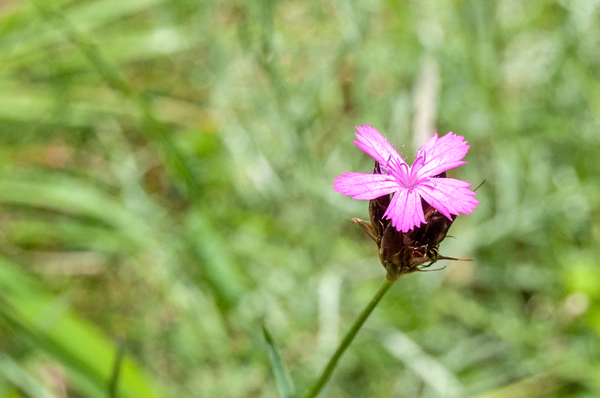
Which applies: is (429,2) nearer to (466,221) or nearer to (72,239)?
(466,221)

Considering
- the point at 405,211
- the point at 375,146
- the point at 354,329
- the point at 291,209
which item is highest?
the point at 291,209

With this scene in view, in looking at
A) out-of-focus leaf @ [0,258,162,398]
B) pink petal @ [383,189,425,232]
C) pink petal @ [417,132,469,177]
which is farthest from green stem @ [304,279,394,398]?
out-of-focus leaf @ [0,258,162,398]

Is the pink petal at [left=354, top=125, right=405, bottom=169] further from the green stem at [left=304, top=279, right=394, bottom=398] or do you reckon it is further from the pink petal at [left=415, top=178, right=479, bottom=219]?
the green stem at [left=304, top=279, right=394, bottom=398]

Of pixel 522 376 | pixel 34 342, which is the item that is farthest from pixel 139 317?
pixel 522 376

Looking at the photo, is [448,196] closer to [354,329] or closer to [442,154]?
[442,154]

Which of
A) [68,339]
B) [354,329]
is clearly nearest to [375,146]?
[354,329]

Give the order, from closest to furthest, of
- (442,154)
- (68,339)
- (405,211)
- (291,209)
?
(405,211)
(442,154)
(68,339)
(291,209)
